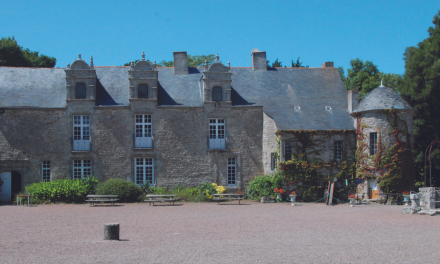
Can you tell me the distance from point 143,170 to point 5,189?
6553 mm

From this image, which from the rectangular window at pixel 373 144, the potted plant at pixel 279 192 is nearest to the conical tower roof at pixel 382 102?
the rectangular window at pixel 373 144

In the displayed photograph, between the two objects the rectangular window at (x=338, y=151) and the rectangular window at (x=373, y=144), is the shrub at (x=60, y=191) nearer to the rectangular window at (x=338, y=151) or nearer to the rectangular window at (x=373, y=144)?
the rectangular window at (x=338, y=151)

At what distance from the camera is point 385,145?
864 inches

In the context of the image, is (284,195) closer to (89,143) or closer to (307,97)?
(307,97)

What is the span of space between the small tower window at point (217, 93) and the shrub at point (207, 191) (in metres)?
4.43

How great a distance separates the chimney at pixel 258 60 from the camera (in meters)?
26.9

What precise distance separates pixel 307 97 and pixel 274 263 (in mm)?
17946

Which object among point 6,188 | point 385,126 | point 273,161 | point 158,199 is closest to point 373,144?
point 385,126

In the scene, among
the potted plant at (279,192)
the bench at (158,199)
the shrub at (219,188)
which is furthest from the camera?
the shrub at (219,188)

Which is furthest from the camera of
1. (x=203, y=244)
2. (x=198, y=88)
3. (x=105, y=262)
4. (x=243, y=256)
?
(x=198, y=88)

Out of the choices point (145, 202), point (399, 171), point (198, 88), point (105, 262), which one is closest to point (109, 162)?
point (145, 202)

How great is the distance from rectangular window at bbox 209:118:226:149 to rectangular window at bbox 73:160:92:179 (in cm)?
610

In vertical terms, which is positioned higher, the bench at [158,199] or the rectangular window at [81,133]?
the rectangular window at [81,133]

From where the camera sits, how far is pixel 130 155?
2358 centimetres
